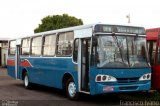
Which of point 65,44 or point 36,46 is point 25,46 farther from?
point 65,44

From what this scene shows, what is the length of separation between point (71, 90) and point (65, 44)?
6.22 feet

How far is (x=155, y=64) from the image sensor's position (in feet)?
50.3

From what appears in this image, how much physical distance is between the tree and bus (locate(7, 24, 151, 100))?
40.6 m

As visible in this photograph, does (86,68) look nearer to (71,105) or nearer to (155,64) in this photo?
(71,105)

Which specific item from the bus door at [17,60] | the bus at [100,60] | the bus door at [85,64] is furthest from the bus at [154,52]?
the bus door at [17,60]

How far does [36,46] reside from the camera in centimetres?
1953

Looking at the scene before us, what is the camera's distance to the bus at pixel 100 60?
13.7 meters

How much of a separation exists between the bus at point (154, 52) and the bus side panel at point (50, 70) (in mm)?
2912

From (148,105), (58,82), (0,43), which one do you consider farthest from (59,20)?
(148,105)

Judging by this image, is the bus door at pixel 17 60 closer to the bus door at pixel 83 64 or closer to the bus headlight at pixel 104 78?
the bus door at pixel 83 64

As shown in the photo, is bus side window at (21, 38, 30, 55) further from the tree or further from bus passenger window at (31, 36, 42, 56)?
the tree

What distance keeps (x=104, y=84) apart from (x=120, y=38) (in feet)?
5.69

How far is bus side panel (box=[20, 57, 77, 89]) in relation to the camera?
15703mm

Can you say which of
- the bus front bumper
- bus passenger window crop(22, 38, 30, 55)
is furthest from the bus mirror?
bus passenger window crop(22, 38, 30, 55)
